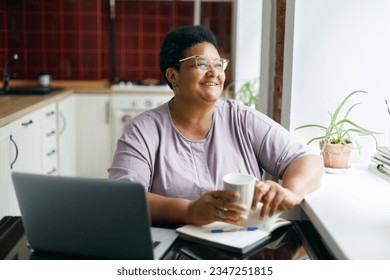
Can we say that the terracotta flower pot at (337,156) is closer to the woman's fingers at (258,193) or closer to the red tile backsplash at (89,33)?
the woman's fingers at (258,193)

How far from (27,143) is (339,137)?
2.08m

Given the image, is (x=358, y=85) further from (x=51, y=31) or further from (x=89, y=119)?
(x=51, y=31)

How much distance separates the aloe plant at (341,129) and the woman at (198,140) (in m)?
0.34

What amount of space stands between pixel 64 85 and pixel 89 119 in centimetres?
50

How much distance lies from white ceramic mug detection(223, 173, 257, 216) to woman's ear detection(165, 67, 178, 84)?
2.19 ft

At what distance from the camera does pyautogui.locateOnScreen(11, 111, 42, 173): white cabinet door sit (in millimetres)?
3201

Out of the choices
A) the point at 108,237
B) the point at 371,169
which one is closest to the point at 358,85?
the point at 371,169

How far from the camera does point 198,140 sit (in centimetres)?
187

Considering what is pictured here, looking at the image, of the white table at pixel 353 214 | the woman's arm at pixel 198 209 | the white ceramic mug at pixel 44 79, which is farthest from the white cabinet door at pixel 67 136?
the woman's arm at pixel 198 209

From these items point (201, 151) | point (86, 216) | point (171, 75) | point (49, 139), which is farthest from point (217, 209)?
point (49, 139)

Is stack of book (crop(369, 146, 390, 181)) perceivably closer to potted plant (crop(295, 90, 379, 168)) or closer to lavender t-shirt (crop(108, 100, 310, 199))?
potted plant (crop(295, 90, 379, 168))

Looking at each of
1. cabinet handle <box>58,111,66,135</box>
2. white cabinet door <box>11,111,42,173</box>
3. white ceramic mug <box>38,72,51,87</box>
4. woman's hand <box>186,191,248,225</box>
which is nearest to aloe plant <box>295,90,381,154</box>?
woman's hand <box>186,191,248,225</box>

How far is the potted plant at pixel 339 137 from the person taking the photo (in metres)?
2.09

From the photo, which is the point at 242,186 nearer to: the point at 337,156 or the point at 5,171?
the point at 337,156
